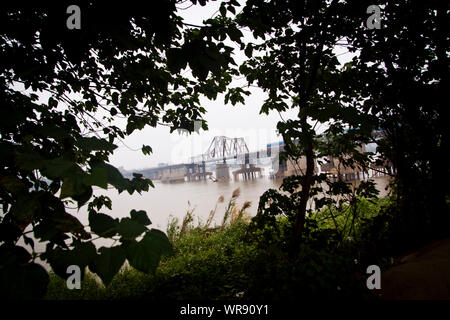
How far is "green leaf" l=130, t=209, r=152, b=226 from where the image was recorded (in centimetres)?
60

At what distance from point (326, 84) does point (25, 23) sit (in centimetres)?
241

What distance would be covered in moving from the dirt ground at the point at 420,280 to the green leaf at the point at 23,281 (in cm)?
191

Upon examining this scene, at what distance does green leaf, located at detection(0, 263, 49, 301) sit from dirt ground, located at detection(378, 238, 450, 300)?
1915 millimetres

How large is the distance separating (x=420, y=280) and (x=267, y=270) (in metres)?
1.06

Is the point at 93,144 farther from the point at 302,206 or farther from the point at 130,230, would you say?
the point at 302,206

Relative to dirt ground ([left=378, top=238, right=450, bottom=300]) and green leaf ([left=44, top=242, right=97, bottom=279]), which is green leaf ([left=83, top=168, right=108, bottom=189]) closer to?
green leaf ([left=44, top=242, right=97, bottom=279])

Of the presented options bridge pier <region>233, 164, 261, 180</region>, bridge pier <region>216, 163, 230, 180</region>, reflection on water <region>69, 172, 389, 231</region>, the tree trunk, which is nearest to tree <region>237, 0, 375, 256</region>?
the tree trunk

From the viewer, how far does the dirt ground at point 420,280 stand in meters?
1.30

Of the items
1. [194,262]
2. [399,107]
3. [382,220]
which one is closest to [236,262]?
[194,262]

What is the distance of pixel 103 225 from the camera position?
53cm

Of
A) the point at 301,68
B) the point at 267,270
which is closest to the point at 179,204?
the point at 267,270
